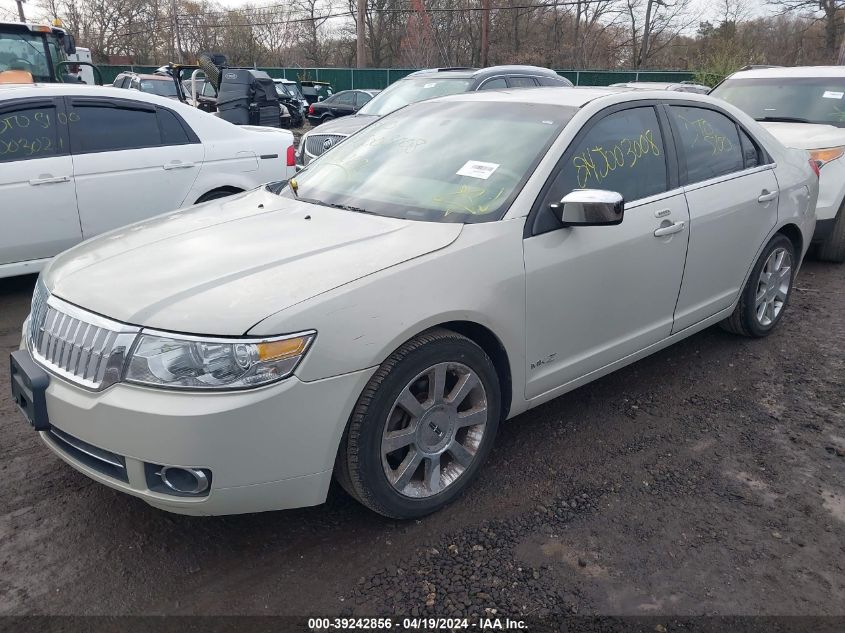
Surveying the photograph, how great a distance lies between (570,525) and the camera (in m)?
2.85

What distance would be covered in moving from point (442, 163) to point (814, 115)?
573 cm

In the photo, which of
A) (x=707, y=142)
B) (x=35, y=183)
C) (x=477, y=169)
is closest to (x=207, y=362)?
(x=477, y=169)

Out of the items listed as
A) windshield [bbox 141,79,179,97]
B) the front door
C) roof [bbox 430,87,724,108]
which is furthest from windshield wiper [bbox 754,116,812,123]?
windshield [bbox 141,79,179,97]

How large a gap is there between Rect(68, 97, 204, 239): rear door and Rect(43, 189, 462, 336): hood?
247 cm

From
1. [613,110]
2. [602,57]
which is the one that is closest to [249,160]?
[613,110]

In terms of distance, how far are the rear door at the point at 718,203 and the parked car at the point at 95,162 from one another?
4010 millimetres

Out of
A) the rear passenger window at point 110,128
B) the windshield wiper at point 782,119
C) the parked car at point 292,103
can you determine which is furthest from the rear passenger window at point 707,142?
the parked car at point 292,103

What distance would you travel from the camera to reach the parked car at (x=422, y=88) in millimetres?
9008

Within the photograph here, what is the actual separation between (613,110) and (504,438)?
5.78 feet

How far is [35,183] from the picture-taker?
17.1 feet

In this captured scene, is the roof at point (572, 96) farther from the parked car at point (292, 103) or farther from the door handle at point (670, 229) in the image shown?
the parked car at point (292, 103)

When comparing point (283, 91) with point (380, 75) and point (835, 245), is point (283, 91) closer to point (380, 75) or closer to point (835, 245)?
point (380, 75)

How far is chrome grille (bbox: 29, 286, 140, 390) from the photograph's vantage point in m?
2.34

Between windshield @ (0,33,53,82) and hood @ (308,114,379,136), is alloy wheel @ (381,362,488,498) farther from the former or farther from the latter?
windshield @ (0,33,53,82)
